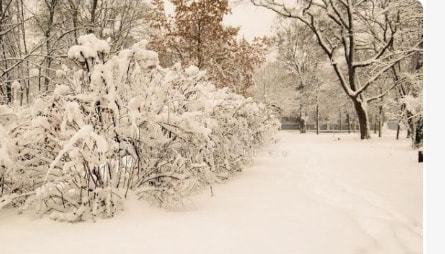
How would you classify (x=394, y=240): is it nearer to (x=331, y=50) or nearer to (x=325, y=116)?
(x=331, y=50)

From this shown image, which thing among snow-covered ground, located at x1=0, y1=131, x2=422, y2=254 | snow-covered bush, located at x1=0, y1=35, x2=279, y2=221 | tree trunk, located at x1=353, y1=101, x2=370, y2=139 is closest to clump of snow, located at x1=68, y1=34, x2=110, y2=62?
snow-covered bush, located at x1=0, y1=35, x2=279, y2=221

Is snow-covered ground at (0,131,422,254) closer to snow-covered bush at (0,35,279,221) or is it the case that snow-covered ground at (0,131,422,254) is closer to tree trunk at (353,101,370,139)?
snow-covered bush at (0,35,279,221)

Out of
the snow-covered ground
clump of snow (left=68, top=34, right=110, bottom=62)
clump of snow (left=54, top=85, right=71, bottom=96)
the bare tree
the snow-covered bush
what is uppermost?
the bare tree

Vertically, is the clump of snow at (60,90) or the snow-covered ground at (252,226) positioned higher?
the clump of snow at (60,90)

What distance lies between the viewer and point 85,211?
2.70 m

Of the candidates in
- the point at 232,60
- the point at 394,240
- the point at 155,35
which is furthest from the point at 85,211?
the point at 155,35

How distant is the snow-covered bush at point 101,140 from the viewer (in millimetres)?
2617

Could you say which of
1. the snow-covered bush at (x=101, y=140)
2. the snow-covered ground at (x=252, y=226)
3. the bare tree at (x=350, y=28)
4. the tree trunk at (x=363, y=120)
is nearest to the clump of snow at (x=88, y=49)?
the snow-covered bush at (x=101, y=140)

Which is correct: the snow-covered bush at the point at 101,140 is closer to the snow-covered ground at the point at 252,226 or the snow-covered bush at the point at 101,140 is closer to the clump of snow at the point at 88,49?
the clump of snow at the point at 88,49

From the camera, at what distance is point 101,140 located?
236 cm

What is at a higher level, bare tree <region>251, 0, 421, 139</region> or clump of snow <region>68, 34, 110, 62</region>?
bare tree <region>251, 0, 421, 139</region>

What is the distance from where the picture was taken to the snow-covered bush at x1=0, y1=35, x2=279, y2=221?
262 cm

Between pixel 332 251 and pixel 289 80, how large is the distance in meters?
20.8

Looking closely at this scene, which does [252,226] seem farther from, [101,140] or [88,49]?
[88,49]
